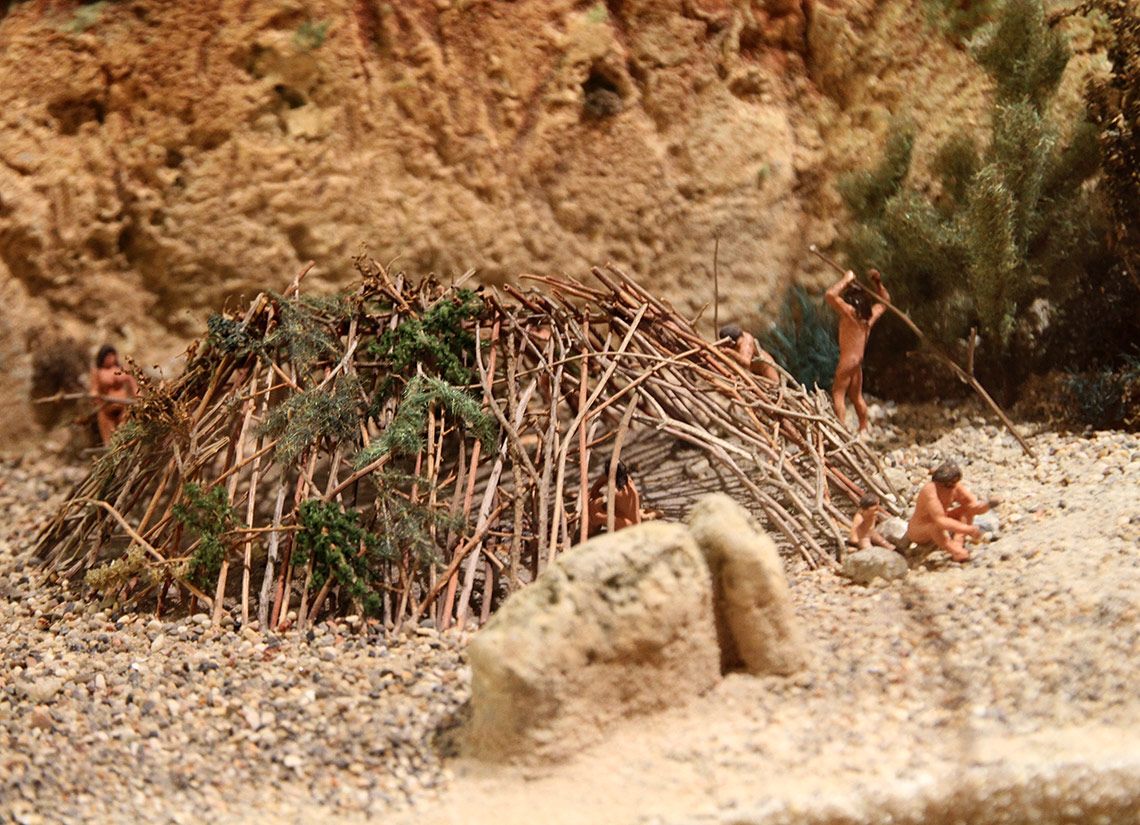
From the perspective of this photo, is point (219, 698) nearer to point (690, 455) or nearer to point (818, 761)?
point (818, 761)

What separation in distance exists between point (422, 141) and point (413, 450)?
2797mm

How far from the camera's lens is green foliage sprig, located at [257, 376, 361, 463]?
4.14m

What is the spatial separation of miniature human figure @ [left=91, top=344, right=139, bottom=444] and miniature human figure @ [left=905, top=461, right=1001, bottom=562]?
13.9 ft

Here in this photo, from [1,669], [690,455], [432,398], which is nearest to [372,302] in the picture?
[432,398]

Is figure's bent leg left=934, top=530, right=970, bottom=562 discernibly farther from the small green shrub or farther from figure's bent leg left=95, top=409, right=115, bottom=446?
figure's bent leg left=95, top=409, right=115, bottom=446

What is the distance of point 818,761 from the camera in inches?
107

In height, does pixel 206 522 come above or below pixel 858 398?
above

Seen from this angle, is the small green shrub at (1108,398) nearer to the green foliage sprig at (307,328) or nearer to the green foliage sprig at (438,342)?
the green foliage sprig at (438,342)

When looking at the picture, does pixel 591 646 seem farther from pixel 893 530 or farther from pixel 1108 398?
pixel 1108 398

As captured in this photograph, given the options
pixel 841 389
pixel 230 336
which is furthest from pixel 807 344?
pixel 230 336

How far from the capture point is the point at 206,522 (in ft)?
13.4

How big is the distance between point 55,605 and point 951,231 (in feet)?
16.6

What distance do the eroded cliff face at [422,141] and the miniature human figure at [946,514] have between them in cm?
278

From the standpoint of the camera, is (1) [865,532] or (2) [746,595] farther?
(1) [865,532]
